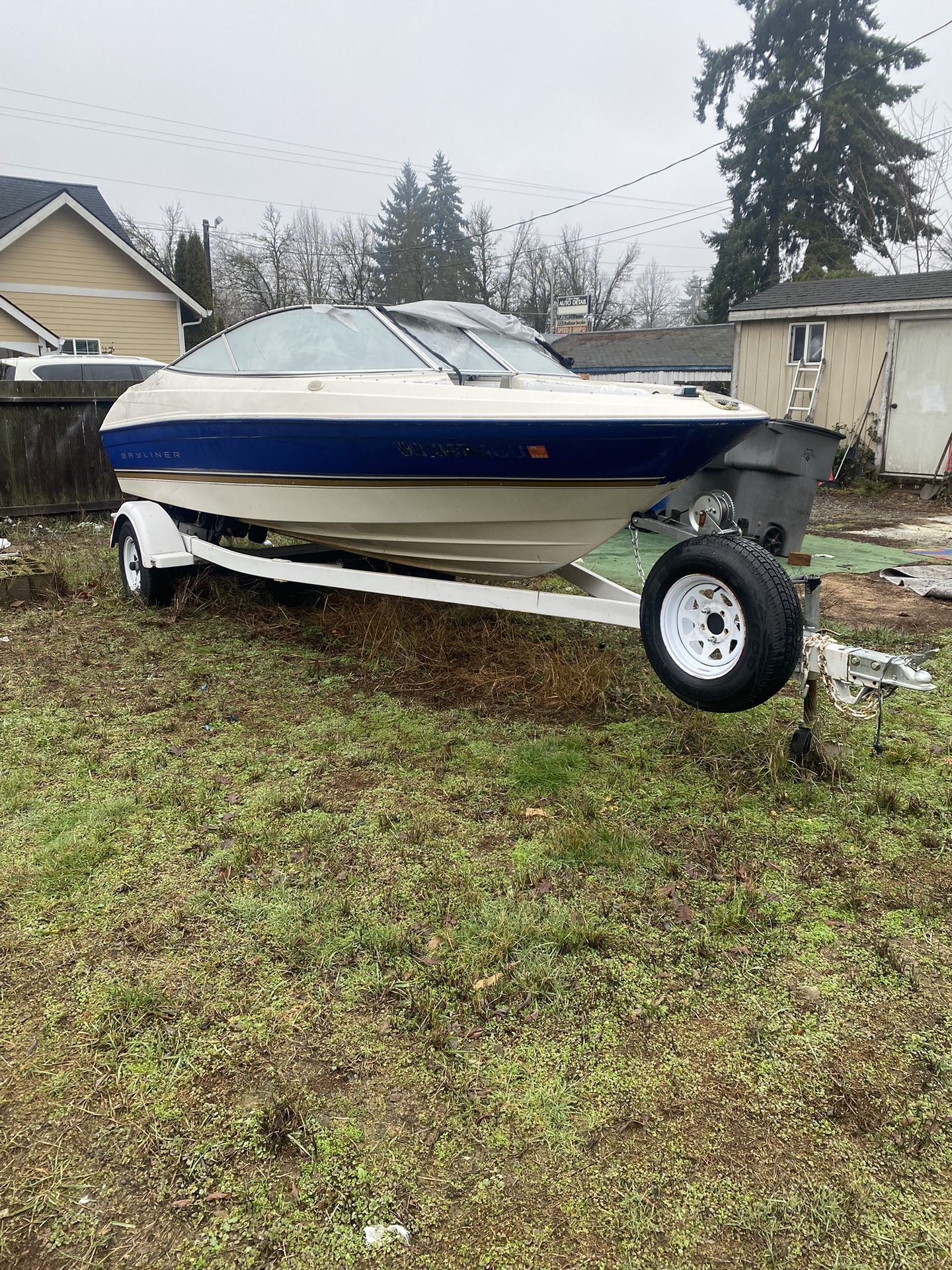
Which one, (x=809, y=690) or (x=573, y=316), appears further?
(x=573, y=316)

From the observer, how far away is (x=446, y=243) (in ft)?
177

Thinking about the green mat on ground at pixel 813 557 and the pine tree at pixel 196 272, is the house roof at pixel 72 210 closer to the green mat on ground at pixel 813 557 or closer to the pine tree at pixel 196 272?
the pine tree at pixel 196 272

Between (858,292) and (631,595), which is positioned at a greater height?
(858,292)

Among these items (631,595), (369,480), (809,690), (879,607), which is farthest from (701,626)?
(879,607)

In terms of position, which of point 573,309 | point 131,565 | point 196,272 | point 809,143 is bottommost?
point 131,565

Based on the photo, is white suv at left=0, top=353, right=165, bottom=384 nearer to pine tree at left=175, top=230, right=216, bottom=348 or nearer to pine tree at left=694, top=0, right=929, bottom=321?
pine tree at left=175, top=230, right=216, bottom=348

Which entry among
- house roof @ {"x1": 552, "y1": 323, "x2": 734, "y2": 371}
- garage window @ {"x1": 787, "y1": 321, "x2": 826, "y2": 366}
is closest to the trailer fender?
garage window @ {"x1": 787, "y1": 321, "x2": 826, "y2": 366}

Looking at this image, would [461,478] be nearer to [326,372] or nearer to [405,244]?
[326,372]

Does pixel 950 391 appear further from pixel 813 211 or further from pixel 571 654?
pixel 813 211

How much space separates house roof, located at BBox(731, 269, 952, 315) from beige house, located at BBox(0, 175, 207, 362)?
13.8m

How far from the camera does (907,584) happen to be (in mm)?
6723

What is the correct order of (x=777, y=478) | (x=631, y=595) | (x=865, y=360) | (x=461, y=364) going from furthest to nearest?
(x=865, y=360)
(x=777, y=478)
(x=461, y=364)
(x=631, y=595)

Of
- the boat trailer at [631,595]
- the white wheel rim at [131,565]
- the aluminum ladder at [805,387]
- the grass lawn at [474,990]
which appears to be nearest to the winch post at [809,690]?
the boat trailer at [631,595]

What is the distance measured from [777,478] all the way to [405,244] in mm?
51183
